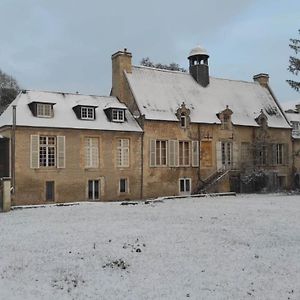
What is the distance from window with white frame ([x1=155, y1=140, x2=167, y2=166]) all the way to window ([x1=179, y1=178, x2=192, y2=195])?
83.5 inches

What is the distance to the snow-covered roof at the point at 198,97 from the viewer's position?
38.8 metres

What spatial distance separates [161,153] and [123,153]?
11.4 feet

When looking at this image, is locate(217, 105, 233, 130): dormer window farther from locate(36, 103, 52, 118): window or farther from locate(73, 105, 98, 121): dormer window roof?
locate(36, 103, 52, 118): window

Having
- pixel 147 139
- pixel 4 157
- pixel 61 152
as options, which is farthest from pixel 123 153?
pixel 4 157

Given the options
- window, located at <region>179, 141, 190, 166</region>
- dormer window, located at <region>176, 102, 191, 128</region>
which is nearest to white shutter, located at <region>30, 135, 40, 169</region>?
window, located at <region>179, 141, 190, 166</region>

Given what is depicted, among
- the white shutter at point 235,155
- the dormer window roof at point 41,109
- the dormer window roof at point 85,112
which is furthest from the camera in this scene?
the white shutter at point 235,155

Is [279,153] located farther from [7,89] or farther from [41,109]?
[7,89]

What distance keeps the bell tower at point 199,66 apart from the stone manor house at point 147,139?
93 millimetres

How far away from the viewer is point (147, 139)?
121ft

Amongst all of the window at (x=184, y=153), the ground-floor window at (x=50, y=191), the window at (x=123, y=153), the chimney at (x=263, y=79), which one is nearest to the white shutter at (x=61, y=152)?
the ground-floor window at (x=50, y=191)

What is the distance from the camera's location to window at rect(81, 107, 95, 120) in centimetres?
3506

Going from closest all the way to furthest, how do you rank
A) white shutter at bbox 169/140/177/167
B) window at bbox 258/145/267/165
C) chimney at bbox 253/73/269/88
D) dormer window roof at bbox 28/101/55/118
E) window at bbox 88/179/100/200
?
dormer window roof at bbox 28/101/55/118 → window at bbox 88/179/100/200 → white shutter at bbox 169/140/177/167 → window at bbox 258/145/267/165 → chimney at bbox 253/73/269/88

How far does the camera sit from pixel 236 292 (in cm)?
1066

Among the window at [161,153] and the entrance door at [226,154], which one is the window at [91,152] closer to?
the window at [161,153]
